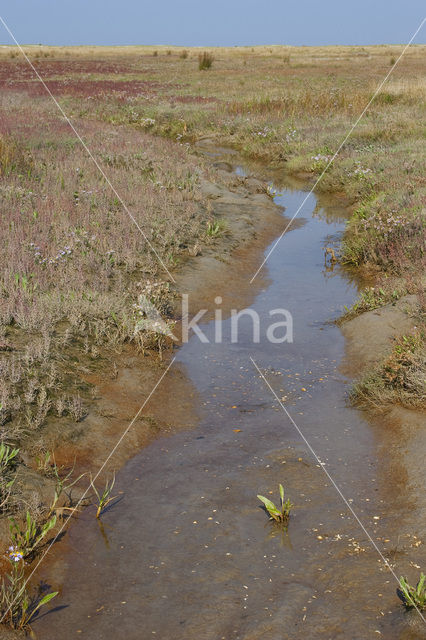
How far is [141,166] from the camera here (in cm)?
1647

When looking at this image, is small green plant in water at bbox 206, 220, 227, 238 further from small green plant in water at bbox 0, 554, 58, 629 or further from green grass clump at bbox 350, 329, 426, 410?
small green plant in water at bbox 0, 554, 58, 629

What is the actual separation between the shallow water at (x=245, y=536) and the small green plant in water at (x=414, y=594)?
9cm

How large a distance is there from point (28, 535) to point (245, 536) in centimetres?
159

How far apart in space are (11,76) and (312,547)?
1904 inches

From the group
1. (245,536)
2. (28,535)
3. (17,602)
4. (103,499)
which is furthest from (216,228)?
(17,602)

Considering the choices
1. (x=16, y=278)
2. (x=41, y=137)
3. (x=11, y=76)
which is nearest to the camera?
(x=16, y=278)

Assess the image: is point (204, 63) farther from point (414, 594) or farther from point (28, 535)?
point (414, 594)

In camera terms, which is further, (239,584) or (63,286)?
(63,286)

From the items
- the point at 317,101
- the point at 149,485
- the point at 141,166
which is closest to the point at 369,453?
the point at 149,485

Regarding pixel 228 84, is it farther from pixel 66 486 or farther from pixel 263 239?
pixel 66 486

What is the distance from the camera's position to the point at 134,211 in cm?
1227

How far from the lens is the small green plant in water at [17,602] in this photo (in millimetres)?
3768

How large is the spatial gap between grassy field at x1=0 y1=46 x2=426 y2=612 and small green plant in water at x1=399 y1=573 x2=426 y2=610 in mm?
2733

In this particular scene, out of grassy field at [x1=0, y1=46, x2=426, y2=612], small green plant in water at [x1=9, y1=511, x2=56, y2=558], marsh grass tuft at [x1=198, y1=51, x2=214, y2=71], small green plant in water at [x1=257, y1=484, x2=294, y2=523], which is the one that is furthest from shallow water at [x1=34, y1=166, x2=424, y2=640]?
marsh grass tuft at [x1=198, y1=51, x2=214, y2=71]
